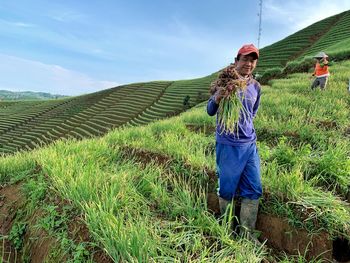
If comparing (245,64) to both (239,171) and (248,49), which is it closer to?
(248,49)

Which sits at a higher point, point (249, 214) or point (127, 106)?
point (249, 214)

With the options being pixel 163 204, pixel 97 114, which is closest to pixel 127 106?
pixel 97 114

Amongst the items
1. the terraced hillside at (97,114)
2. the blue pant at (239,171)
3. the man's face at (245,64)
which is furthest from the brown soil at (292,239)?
the terraced hillside at (97,114)

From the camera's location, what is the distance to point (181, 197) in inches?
145

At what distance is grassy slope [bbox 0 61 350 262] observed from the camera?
9.16ft

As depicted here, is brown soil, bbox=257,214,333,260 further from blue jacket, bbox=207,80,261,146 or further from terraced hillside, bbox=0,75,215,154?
terraced hillside, bbox=0,75,215,154

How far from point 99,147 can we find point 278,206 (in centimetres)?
311

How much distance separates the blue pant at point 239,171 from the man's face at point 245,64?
0.77 m

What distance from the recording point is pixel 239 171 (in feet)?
11.4

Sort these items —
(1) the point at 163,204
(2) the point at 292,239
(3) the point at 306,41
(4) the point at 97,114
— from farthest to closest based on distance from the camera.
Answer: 1. (3) the point at 306,41
2. (4) the point at 97,114
3. (1) the point at 163,204
4. (2) the point at 292,239

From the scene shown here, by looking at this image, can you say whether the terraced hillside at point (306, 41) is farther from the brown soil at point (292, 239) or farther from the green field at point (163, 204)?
the brown soil at point (292, 239)

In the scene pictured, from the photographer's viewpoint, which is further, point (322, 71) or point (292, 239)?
point (322, 71)

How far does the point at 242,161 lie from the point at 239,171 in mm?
105

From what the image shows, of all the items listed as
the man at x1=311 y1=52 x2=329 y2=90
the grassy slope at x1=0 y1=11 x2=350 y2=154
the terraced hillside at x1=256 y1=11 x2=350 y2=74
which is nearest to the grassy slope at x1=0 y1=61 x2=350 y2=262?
the man at x1=311 y1=52 x2=329 y2=90
